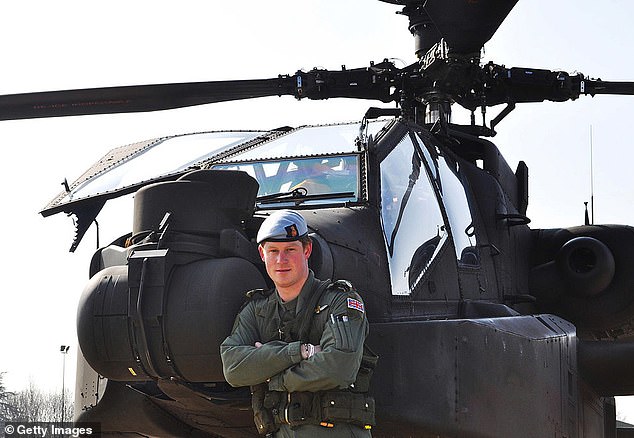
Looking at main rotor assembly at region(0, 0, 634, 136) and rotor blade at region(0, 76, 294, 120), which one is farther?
main rotor assembly at region(0, 0, 634, 136)

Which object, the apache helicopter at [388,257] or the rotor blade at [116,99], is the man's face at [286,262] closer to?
the apache helicopter at [388,257]

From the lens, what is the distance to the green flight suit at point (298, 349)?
365 cm

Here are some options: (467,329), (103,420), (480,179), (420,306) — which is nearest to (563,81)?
(480,179)

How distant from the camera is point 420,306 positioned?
203 inches

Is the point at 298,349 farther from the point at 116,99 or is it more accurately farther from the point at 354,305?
the point at 116,99

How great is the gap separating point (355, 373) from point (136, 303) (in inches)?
35.0

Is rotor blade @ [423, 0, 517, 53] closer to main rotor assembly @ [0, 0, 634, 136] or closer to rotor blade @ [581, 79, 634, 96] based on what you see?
main rotor assembly @ [0, 0, 634, 136]

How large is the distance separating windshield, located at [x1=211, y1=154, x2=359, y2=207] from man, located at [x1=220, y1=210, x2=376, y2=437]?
120 centimetres


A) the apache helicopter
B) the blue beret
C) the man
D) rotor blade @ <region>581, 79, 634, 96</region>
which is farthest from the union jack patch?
rotor blade @ <region>581, 79, 634, 96</region>

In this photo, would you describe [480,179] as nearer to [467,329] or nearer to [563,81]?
[563,81]

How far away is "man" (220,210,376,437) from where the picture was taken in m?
3.68

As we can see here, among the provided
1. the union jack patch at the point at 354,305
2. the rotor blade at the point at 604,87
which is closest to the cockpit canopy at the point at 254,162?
the union jack patch at the point at 354,305

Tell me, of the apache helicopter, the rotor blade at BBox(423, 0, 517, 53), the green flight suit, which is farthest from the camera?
the rotor blade at BBox(423, 0, 517, 53)

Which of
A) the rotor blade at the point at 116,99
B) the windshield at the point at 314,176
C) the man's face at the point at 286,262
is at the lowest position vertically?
the man's face at the point at 286,262
